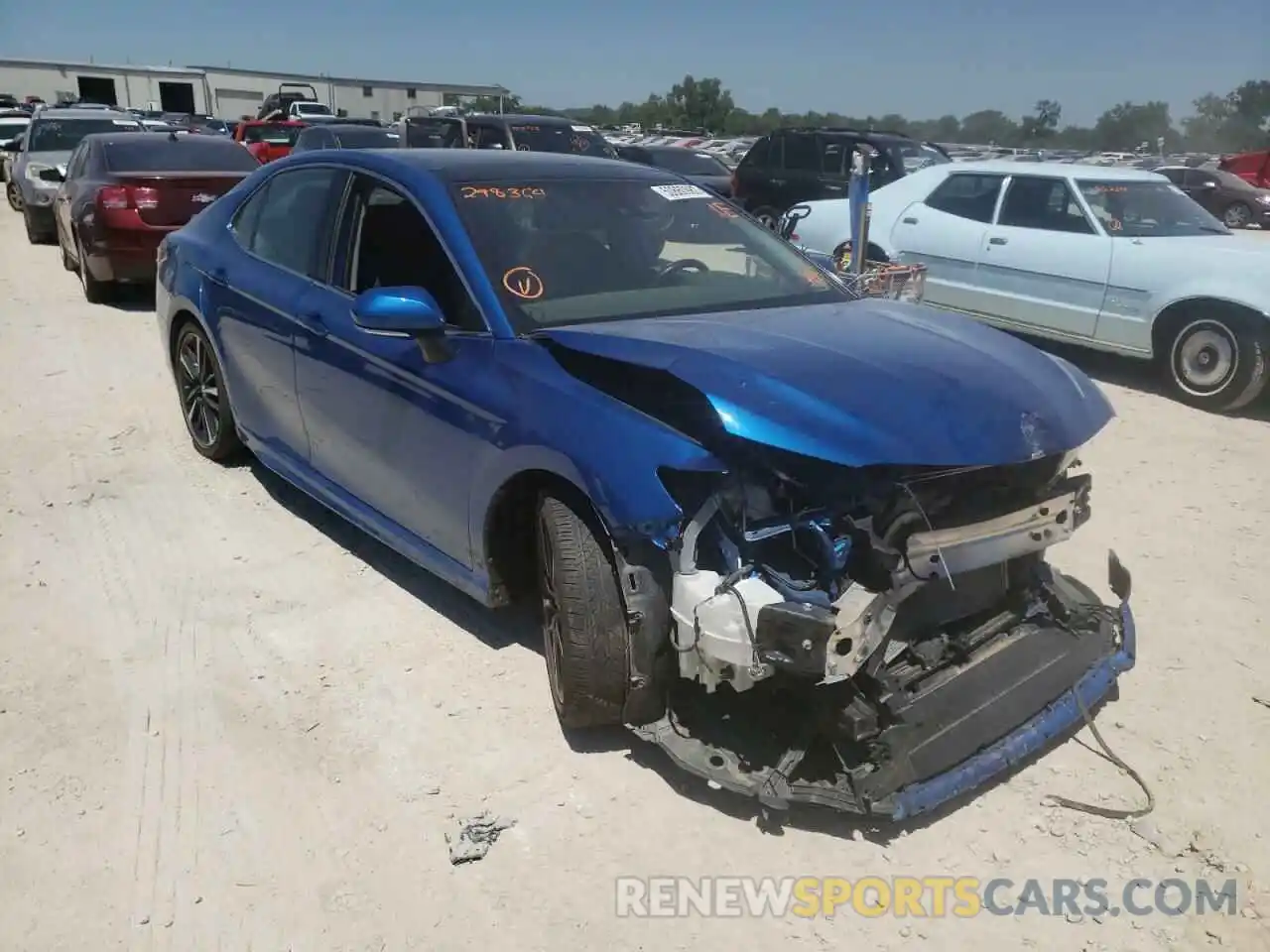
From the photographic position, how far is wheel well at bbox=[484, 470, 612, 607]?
10.1 feet

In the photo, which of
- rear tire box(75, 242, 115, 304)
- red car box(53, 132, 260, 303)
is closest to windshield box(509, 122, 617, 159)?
red car box(53, 132, 260, 303)

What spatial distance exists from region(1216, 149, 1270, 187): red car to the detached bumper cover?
24.9m

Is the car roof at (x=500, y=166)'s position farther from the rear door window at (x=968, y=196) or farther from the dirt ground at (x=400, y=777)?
the rear door window at (x=968, y=196)

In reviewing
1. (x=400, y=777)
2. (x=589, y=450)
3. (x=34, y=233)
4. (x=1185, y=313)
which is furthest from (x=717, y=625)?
(x=34, y=233)

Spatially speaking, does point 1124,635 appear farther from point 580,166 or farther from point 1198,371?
point 1198,371

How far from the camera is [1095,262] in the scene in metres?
7.65

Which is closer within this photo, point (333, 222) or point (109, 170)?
point (333, 222)

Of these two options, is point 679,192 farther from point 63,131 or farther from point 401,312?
point 63,131

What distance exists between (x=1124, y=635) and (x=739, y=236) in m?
2.14

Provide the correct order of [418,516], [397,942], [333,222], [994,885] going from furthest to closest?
1. [333,222]
2. [418,516]
3. [994,885]
4. [397,942]

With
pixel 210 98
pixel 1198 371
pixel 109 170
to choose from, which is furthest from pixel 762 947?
pixel 210 98

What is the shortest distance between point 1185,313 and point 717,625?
6.14 m

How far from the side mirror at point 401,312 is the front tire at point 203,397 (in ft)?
6.74

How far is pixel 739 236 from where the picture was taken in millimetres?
4219
